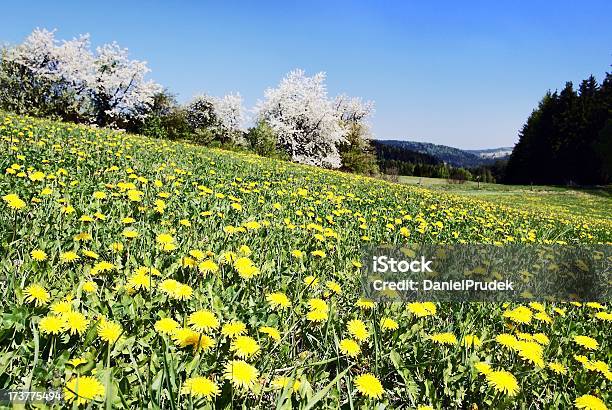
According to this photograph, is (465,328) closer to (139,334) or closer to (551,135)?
(139,334)

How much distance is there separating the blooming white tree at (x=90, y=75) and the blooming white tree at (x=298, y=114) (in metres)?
9.89

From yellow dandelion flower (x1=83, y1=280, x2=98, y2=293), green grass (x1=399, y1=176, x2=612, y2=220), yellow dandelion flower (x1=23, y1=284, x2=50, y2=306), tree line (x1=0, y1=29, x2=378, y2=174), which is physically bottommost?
green grass (x1=399, y1=176, x2=612, y2=220)

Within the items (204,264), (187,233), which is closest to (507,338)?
(204,264)

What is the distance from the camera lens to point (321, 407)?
1534 millimetres

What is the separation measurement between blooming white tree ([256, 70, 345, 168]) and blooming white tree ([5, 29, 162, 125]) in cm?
989

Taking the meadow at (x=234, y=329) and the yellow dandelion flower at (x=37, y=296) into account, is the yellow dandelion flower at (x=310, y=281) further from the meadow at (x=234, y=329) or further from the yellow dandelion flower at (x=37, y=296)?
the yellow dandelion flower at (x=37, y=296)

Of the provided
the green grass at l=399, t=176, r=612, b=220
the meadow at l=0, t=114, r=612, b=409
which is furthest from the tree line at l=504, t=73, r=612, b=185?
the meadow at l=0, t=114, r=612, b=409

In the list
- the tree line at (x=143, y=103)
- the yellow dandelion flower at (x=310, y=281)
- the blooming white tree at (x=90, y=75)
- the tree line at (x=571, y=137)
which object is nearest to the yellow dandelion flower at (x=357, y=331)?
the yellow dandelion flower at (x=310, y=281)

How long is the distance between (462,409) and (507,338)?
0.40 m

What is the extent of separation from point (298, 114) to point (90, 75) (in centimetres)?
1654

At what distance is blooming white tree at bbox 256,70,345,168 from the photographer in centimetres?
3741

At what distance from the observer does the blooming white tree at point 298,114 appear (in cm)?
3741

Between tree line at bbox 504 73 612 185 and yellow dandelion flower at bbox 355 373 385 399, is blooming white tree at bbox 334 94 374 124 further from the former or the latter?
yellow dandelion flower at bbox 355 373 385 399

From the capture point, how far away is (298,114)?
37.5m
